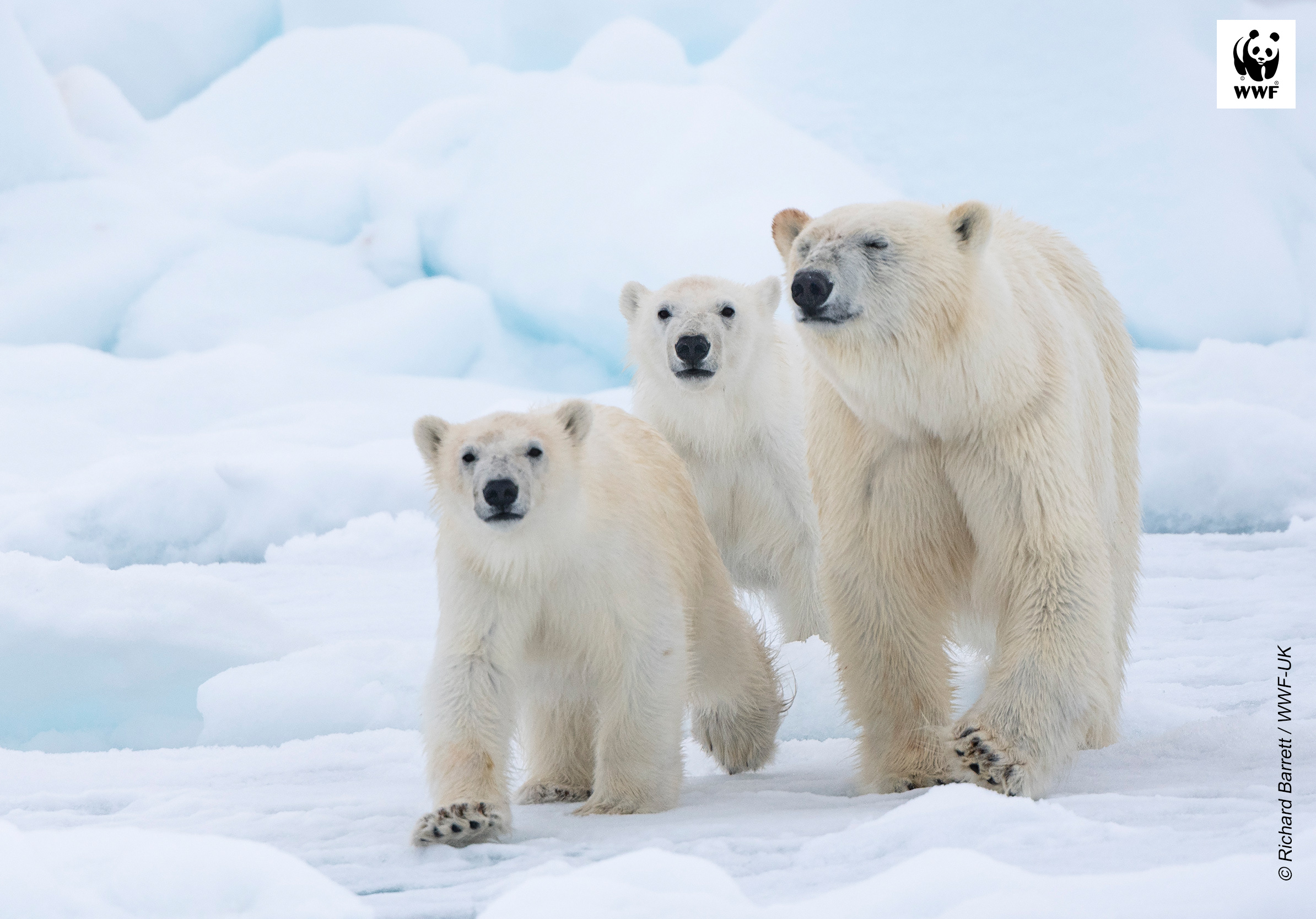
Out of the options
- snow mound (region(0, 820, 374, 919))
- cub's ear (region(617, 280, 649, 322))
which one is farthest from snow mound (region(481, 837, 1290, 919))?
cub's ear (region(617, 280, 649, 322))

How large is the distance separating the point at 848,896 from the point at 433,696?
1.22 m

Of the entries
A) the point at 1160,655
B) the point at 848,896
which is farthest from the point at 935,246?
the point at 1160,655

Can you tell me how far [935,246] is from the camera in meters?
3.03

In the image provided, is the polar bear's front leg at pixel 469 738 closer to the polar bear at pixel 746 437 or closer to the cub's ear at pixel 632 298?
the polar bear at pixel 746 437

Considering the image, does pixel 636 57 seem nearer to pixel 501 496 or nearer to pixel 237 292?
pixel 237 292

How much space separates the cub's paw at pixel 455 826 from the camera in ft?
8.96

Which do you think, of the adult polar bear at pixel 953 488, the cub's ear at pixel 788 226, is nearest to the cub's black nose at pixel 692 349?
the adult polar bear at pixel 953 488

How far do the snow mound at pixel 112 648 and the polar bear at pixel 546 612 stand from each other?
104 inches

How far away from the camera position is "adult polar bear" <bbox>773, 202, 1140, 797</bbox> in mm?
2957

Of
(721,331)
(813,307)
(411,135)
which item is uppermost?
(411,135)

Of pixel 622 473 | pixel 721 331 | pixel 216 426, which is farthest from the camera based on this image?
pixel 216 426

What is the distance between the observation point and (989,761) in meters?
2.88

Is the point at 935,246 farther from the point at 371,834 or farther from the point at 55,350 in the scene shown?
the point at 55,350

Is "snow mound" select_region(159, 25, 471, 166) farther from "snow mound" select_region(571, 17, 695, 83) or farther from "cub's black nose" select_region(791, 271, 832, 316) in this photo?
"cub's black nose" select_region(791, 271, 832, 316)
